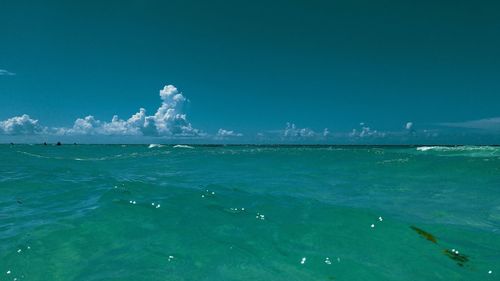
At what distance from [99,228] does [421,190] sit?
12.7m

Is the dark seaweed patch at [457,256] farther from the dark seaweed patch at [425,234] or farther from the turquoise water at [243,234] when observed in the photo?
the dark seaweed patch at [425,234]

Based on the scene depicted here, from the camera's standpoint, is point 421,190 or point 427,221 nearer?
point 427,221

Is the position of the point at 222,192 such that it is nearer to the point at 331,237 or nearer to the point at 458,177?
the point at 331,237

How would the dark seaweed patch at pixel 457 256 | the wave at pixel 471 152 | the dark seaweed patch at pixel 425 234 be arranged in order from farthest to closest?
the wave at pixel 471 152, the dark seaweed patch at pixel 425 234, the dark seaweed patch at pixel 457 256

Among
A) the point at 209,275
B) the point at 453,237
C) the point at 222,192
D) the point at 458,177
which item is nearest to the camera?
the point at 209,275

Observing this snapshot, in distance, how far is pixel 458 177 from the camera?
59.5ft

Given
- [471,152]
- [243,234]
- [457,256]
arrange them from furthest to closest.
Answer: [471,152] < [243,234] < [457,256]

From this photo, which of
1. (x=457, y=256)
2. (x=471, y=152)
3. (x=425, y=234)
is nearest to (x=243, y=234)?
(x=425, y=234)

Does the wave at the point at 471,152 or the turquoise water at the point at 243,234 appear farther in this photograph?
the wave at the point at 471,152

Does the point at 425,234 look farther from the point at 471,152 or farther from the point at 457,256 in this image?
the point at 471,152

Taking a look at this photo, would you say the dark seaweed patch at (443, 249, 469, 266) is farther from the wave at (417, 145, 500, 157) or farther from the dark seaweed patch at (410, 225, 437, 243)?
the wave at (417, 145, 500, 157)

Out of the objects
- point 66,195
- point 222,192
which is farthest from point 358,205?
point 66,195

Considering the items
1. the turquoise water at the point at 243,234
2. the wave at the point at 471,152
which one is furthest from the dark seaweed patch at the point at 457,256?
the wave at the point at 471,152

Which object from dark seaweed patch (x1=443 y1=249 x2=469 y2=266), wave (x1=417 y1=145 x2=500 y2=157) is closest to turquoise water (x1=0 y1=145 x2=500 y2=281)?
dark seaweed patch (x1=443 y1=249 x2=469 y2=266)
